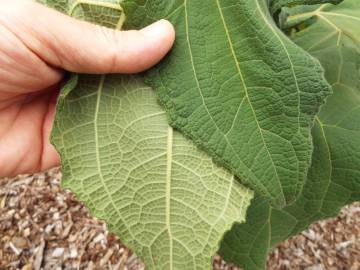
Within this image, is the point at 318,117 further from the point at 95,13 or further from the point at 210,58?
the point at 95,13

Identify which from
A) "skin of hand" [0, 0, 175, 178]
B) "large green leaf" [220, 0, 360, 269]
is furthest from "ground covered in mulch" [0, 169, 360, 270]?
"skin of hand" [0, 0, 175, 178]

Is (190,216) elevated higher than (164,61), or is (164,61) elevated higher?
(164,61)

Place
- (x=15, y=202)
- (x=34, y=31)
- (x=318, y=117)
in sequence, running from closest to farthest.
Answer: (x=34, y=31) → (x=318, y=117) → (x=15, y=202)

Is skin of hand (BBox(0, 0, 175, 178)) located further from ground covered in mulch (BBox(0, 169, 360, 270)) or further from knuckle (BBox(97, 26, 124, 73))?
ground covered in mulch (BBox(0, 169, 360, 270))

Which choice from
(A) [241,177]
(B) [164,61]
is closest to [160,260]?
(A) [241,177]

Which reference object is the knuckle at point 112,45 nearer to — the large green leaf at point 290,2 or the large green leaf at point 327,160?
the large green leaf at point 290,2

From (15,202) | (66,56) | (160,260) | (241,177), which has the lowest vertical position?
(15,202)
